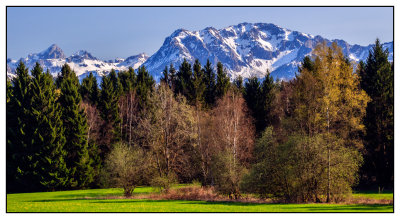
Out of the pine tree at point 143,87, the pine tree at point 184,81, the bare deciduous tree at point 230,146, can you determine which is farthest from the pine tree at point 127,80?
the bare deciduous tree at point 230,146

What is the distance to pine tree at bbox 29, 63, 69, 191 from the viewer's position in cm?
4944

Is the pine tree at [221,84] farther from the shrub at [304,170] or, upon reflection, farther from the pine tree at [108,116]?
the shrub at [304,170]

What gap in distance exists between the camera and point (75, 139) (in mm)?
55031

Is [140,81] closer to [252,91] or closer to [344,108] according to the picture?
[252,91]

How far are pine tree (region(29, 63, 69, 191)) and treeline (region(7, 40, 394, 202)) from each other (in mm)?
142

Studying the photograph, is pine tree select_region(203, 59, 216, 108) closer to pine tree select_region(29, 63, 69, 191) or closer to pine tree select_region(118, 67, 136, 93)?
pine tree select_region(118, 67, 136, 93)

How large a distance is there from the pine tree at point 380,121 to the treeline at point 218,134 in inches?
4.7

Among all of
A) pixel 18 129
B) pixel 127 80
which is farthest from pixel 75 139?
pixel 127 80

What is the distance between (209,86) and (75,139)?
25303 millimetres
